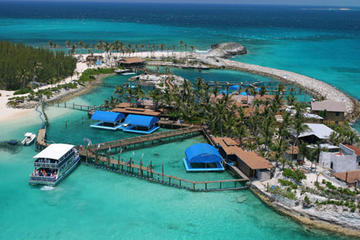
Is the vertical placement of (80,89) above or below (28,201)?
above

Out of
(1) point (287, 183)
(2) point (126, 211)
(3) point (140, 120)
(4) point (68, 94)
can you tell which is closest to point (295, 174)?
(1) point (287, 183)

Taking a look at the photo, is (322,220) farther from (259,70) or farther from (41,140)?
(259,70)

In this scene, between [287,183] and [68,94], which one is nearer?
[287,183]

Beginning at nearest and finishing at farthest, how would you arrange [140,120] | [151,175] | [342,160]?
[342,160], [151,175], [140,120]

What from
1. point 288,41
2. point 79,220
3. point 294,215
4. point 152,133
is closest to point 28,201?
point 79,220

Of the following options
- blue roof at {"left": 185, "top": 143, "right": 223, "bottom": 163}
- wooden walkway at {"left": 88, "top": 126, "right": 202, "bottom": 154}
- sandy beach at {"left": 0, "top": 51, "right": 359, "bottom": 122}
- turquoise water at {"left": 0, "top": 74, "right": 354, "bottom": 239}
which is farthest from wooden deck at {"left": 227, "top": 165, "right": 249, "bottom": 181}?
sandy beach at {"left": 0, "top": 51, "right": 359, "bottom": 122}

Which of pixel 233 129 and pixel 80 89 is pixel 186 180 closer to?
pixel 233 129

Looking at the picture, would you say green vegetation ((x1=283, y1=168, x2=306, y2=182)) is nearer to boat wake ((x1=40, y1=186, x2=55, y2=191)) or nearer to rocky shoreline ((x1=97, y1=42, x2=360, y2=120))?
boat wake ((x1=40, y1=186, x2=55, y2=191))
